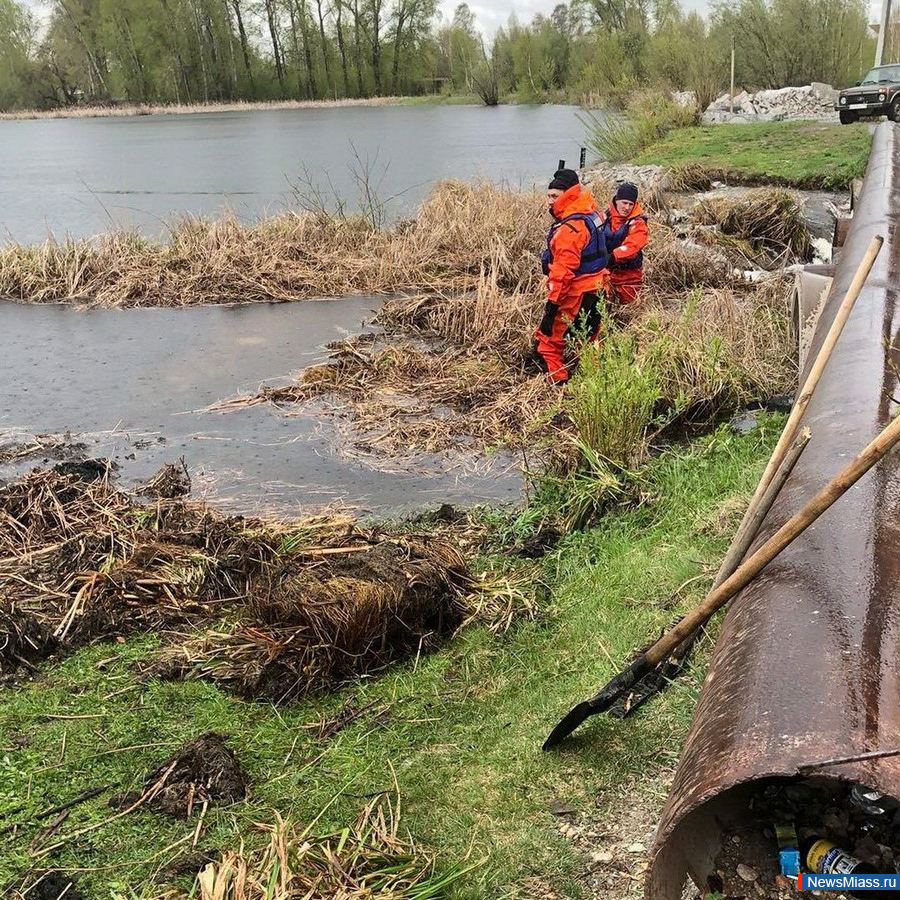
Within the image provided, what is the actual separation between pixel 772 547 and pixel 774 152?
74.0 ft

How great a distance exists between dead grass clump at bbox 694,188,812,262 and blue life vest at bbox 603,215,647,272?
3.98m

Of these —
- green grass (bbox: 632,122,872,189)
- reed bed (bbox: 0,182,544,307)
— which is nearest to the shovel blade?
reed bed (bbox: 0,182,544,307)

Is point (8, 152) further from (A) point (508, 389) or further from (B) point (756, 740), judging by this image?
(B) point (756, 740)

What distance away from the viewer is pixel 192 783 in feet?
11.9

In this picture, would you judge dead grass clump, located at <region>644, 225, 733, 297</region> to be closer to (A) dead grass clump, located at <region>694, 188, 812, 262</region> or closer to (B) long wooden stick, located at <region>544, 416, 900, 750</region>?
(A) dead grass clump, located at <region>694, 188, 812, 262</region>

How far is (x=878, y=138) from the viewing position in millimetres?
9406

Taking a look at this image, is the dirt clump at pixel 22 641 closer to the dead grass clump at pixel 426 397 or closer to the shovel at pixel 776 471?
the dead grass clump at pixel 426 397

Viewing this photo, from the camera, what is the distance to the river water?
69.6ft

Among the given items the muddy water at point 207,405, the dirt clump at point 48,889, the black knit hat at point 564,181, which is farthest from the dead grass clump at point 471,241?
the dirt clump at point 48,889

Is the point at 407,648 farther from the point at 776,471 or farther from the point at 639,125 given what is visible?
the point at 639,125

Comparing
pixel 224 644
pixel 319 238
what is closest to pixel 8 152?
pixel 319 238

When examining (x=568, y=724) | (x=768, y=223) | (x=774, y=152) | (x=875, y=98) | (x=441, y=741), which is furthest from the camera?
(x=875, y=98)

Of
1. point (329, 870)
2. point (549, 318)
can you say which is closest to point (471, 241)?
point (549, 318)

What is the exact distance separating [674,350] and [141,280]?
861 centimetres
